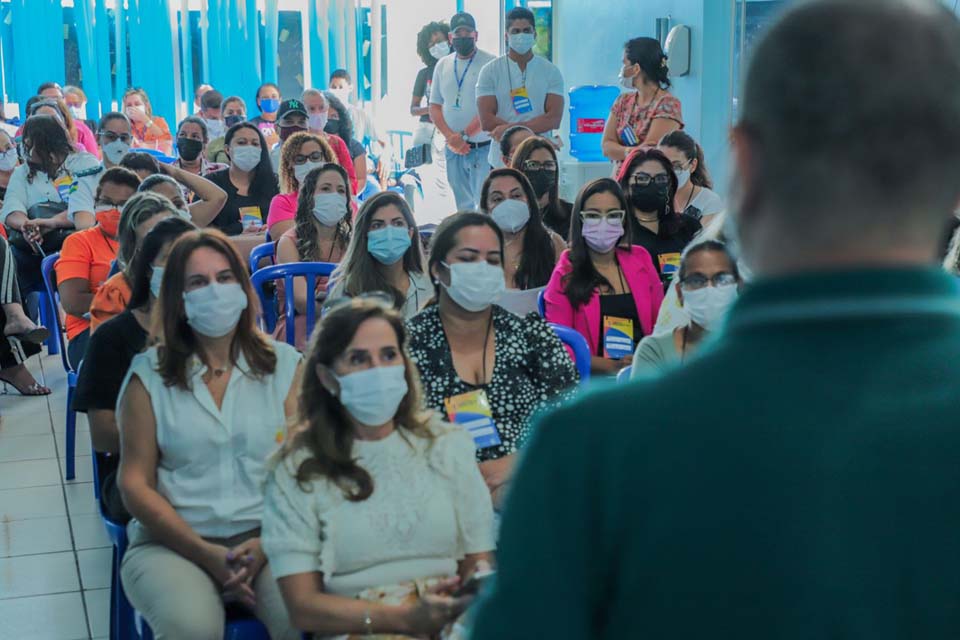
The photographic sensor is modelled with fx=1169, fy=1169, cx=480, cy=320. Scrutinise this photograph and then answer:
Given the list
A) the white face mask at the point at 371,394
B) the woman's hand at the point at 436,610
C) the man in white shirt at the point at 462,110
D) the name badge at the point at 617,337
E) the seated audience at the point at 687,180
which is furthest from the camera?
the man in white shirt at the point at 462,110

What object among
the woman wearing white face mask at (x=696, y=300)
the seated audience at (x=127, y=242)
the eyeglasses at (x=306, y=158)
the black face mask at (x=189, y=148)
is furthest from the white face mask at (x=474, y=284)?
the black face mask at (x=189, y=148)

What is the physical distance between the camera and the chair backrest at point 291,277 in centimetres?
453

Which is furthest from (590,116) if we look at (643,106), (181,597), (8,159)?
(181,597)

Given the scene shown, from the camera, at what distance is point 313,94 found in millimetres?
8625

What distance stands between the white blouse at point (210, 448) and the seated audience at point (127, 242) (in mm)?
1177

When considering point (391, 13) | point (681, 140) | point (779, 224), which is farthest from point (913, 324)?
point (391, 13)

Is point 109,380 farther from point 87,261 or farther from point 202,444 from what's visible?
point 87,261

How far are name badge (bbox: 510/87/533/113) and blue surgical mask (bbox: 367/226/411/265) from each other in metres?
3.63

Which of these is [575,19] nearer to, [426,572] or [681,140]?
[681,140]

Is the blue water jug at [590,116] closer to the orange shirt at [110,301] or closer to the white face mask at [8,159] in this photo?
the white face mask at [8,159]

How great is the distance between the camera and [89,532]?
4.41 metres

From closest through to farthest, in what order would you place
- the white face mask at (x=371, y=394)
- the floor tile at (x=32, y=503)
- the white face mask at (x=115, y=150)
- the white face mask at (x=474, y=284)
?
the white face mask at (x=371, y=394), the white face mask at (x=474, y=284), the floor tile at (x=32, y=503), the white face mask at (x=115, y=150)

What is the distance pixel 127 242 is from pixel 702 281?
1.98 m

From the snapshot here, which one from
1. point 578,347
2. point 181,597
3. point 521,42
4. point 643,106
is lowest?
point 181,597
